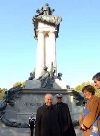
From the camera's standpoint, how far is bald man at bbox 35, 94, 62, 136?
16.2 feet

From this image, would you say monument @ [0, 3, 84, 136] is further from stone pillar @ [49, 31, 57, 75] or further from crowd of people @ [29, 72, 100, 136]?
crowd of people @ [29, 72, 100, 136]

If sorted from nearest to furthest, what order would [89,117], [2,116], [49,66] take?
[89,117] < [2,116] < [49,66]

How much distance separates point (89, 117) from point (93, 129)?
21cm

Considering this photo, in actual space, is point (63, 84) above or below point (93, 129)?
above

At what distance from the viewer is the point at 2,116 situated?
15.4 m

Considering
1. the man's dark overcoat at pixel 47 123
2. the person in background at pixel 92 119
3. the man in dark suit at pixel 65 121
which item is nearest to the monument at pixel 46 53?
the man in dark suit at pixel 65 121

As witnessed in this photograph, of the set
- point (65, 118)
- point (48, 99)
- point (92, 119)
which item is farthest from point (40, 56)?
point (92, 119)

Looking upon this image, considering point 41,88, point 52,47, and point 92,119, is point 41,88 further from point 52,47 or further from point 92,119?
point 92,119

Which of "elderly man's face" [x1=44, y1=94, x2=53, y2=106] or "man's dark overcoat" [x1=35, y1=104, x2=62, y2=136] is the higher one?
"elderly man's face" [x1=44, y1=94, x2=53, y2=106]

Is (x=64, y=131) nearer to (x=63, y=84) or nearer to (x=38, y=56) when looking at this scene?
(x=63, y=84)

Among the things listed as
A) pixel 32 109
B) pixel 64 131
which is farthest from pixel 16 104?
pixel 64 131

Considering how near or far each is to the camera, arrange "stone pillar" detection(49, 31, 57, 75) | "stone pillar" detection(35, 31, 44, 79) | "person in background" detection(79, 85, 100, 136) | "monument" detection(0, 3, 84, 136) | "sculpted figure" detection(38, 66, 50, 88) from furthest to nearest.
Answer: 1. "stone pillar" detection(49, 31, 57, 75)
2. "stone pillar" detection(35, 31, 44, 79)
3. "sculpted figure" detection(38, 66, 50, 88)
4. "monument" detection(0, 3, 84, 136)
5. "person in background" detection(79, 85, 100, 136)

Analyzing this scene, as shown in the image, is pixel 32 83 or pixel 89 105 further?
pixel 32 83

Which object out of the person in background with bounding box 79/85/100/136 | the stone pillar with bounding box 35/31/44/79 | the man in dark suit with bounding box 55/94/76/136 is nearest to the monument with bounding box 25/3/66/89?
the stone pillar with bounding box 35/31/44/79
